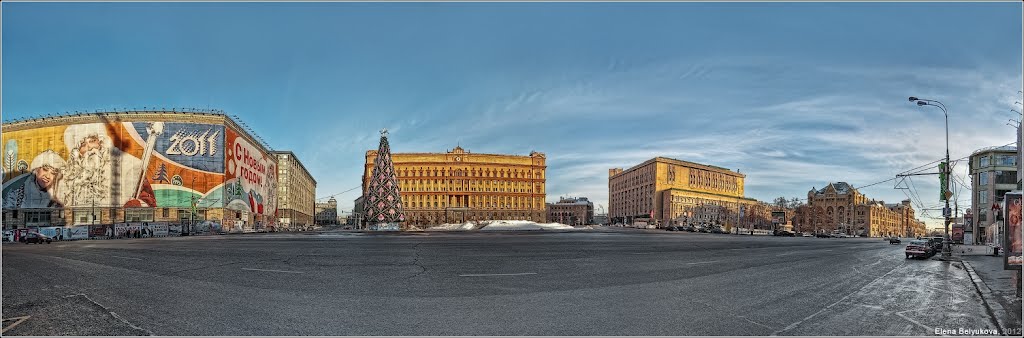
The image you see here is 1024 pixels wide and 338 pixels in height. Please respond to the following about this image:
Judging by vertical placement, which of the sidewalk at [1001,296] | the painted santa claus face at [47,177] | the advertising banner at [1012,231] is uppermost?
the painted santa claus face at [47,177]

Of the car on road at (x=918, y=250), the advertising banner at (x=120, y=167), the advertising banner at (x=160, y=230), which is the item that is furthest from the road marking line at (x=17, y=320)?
the advertising banner at (x=120, y=167)

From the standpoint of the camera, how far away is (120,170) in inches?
3420

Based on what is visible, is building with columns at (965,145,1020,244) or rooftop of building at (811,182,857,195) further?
rooftop of building at (811,182,857,195)

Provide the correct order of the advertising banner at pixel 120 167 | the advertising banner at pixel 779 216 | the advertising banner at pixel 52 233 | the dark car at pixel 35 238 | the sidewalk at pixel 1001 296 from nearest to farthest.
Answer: the sidewalk at pixel 1001 296 < the dark car at pixel 35 238 < the advertising banner at pixel 52 233 < the advertising banner at pixel 120 167 < the advertising banner at pixel 779 216

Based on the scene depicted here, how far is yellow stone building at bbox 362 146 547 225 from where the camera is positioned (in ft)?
557

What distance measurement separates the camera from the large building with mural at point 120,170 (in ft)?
285

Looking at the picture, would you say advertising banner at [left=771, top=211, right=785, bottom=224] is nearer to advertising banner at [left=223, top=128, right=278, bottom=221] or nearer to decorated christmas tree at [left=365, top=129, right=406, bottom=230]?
decorated christmas tree at [left=365, top=129, right=406, bottom=230]

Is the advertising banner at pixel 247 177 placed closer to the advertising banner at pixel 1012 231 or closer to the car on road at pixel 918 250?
the car on road at pixel 918 250

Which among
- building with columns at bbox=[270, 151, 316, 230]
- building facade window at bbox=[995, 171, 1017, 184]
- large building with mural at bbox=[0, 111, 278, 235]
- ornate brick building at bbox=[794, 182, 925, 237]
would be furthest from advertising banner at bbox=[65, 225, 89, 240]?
ornate brick building at bbox=[794, 182, 925, 237]

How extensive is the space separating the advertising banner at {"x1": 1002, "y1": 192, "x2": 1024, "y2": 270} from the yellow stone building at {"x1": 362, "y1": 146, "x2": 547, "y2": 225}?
6151 inches

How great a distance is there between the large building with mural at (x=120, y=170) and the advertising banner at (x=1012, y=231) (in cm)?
8943

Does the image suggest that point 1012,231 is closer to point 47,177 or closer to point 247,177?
point 247,177

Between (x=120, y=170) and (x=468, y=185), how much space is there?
321ft

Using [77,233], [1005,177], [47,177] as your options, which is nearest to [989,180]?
[1005,177]
